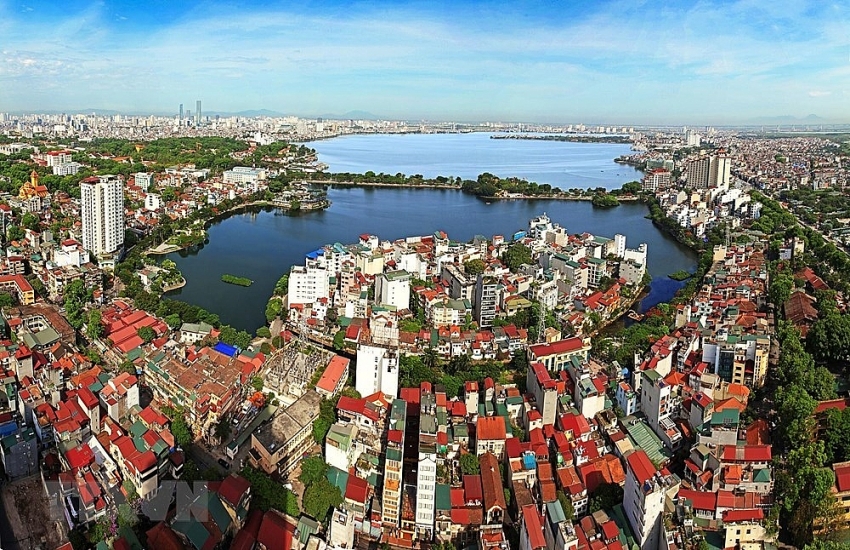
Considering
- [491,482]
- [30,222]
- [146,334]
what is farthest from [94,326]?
[30,222]

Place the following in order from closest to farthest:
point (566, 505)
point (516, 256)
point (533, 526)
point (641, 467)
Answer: point (533, 526), point (641, 467), point (566, 505), point (516, 256)

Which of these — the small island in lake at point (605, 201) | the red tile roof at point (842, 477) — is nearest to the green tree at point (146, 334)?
the red tile roof at point (842, 477)

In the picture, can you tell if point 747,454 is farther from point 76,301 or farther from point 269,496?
point 76,301

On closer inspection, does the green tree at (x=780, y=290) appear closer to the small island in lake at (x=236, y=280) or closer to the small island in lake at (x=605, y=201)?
the small island in lake at (x=236, y=280)

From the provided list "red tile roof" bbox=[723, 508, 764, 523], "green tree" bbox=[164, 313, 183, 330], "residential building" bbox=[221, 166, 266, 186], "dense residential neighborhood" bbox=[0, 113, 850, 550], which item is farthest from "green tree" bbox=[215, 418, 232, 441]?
"residential building" bbox=[221, 166, 266, 186]

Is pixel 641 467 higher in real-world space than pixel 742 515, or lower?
higher

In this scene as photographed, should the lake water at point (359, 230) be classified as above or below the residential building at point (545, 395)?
above

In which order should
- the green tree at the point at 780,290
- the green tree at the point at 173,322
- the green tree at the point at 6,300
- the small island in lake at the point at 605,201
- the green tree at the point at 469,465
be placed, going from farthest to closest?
the small island in lake at the point at 605,201 < the green tree at the point at 780,290 < the green tree at the point at 6,300 < the green tree at the point at 173,322 < the green tree at the point at 469,465
